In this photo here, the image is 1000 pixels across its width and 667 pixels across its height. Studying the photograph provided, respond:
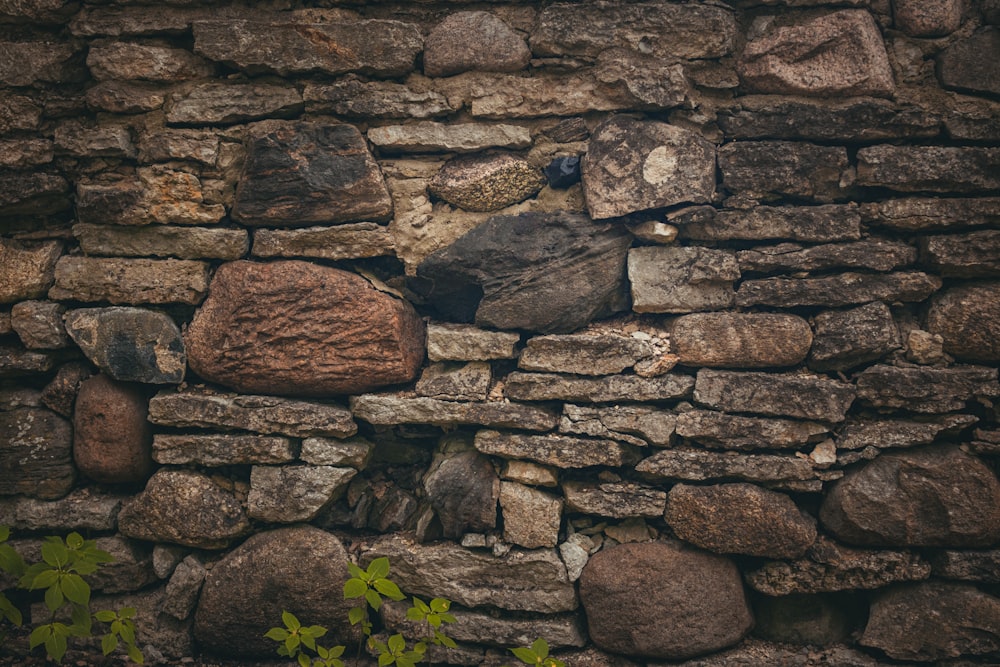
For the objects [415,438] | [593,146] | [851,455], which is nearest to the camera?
[851,455]

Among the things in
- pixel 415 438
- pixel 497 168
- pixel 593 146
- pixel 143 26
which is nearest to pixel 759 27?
pixel 593 146

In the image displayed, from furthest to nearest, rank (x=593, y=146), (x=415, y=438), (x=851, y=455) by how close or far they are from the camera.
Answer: (x=415, y=438), (x=593, y=146), (x=851, y=455)

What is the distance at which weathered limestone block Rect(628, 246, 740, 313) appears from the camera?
9.53ft

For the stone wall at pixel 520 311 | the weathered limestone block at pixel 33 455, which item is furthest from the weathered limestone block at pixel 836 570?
the weathered limestone block at pixel 33 455

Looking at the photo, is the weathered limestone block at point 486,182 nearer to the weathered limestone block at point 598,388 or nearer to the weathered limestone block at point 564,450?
the weathered limestone block at point 598,388

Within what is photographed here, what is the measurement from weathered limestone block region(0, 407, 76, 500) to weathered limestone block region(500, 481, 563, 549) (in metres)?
2.12

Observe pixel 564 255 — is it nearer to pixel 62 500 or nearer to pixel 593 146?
pixel 593 146

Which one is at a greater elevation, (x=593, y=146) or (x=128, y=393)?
(x=593, y=146)

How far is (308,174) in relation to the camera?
119 inches

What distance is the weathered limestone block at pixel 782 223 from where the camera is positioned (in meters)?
2.85

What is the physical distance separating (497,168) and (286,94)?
1051 millimetres

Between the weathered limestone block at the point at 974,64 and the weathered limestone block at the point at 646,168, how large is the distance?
3.59 ft

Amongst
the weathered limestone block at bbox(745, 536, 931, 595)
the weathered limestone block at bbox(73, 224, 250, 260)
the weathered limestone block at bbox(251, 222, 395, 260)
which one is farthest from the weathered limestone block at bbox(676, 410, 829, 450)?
the weathered limestone block at bbox(73, 224, 250, 260)

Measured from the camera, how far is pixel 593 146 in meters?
2.97
